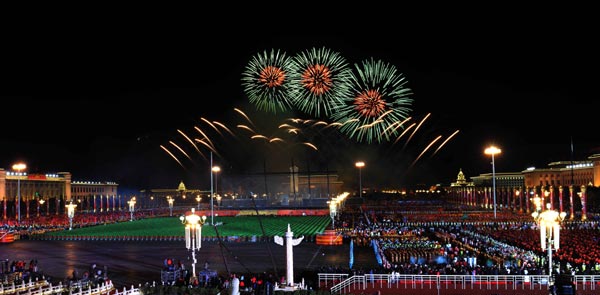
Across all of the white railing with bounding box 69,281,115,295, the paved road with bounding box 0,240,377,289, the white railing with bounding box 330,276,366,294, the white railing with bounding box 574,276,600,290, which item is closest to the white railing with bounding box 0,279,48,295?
the white railing with bounding box 69,281,115,295

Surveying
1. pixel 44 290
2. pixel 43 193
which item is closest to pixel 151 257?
pixel 44 290

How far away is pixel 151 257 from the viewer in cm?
3812

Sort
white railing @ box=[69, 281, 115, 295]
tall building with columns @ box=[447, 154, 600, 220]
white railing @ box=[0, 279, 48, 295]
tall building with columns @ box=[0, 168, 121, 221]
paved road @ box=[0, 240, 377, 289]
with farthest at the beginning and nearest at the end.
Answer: tall building with columns @ box=[447, 154, 600, 220] → tall building with columns @ box=[0, 168, 121, 221] → paved road @ box=[0, 240, 377, 289] → white railing @ box=[0, 279, 48, 295] → white railing @ box=[69, 281, 115, 295]

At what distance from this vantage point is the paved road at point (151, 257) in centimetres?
3155

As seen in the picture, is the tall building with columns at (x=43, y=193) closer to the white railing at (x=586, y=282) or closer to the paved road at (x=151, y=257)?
the paved road at (x=151, y=257)

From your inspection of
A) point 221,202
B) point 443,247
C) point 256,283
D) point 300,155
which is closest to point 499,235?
point 443,247

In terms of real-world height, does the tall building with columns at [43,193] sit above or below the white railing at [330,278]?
above

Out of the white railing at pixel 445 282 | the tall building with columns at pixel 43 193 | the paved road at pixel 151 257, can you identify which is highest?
the tall building with columns at pixel 43 193

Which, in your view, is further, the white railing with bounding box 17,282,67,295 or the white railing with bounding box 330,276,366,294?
the white railing with bounding box 330,276,366,294

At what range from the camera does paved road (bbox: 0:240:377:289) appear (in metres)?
31.5

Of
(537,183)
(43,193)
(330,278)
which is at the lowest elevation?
(330,278)

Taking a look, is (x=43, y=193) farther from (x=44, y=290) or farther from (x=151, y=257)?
(x=44, y=290)

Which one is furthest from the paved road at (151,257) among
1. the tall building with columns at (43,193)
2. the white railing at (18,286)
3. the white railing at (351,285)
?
the tall building with columns at (43,193)

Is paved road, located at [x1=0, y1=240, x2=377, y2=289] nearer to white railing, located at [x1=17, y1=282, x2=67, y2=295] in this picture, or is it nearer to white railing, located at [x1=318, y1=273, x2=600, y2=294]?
white railing, located at [x1=17, y1=282, x2=67, y2=295]
